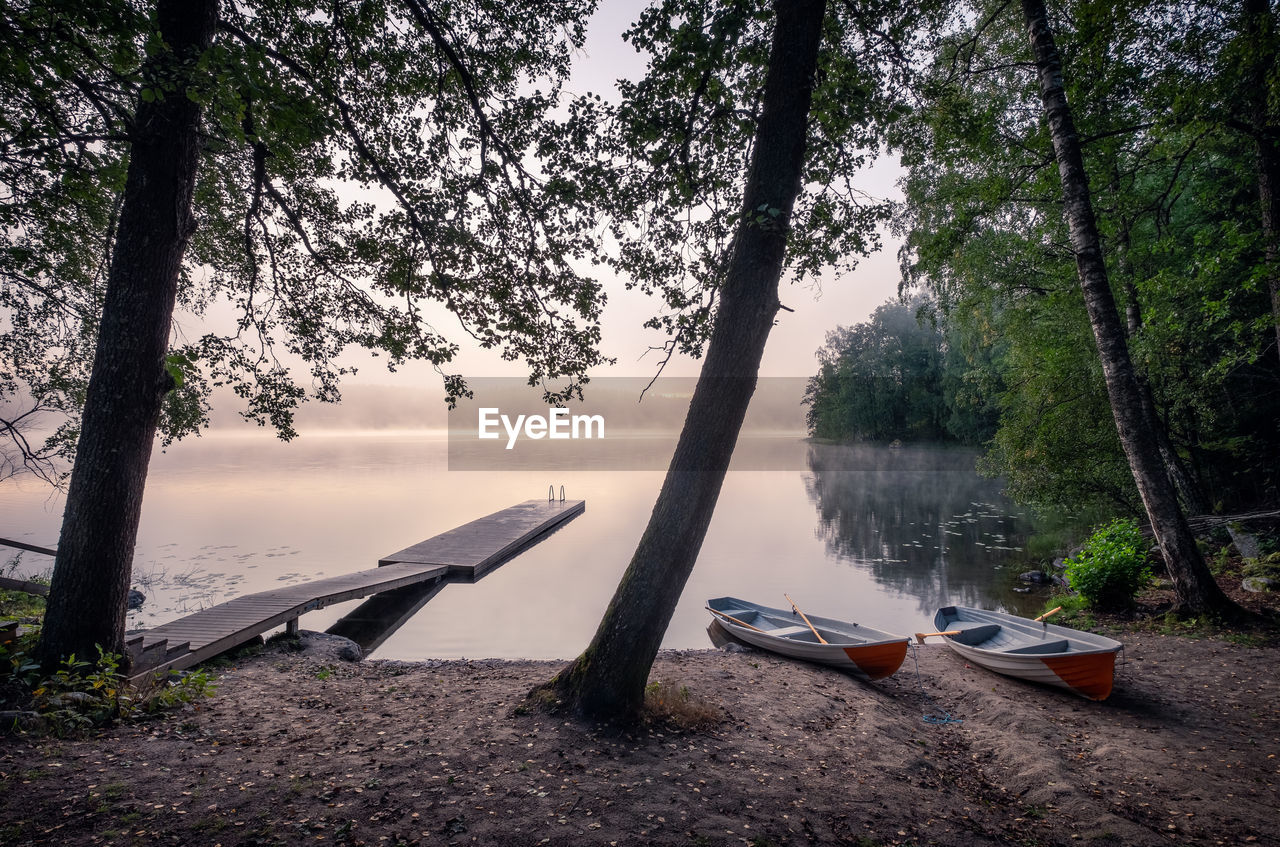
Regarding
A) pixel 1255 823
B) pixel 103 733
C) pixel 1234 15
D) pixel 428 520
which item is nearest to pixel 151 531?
pixel 428 520

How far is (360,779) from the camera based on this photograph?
3.44 meters

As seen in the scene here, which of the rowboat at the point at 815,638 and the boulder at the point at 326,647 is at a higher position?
the rowboat at the point at 815,638

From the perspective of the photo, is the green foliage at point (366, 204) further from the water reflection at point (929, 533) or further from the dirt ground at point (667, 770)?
the water reflection at point (929, 533)

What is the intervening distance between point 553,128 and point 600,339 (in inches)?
91.6

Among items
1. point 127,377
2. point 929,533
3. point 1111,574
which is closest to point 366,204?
point 127,377

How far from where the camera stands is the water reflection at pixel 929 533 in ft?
40.9

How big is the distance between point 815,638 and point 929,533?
1288 cm

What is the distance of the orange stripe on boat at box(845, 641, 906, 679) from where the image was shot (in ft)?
21.5

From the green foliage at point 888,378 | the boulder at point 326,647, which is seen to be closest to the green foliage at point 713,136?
the boulder at point 326,647

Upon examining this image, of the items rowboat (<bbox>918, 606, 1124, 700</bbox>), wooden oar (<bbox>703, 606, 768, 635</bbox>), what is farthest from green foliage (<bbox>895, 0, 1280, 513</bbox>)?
wooden oar (<bbox>703, 606, 768, 635</bbox>)

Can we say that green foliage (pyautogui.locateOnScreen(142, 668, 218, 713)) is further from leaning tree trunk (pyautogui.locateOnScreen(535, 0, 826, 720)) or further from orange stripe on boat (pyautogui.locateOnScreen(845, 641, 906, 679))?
orange stripe on boat (pyautogui.locateOnScreen(845, 641, 906, 679))

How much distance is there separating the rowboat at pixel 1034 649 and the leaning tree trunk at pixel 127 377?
863 cm

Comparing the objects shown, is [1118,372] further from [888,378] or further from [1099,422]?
[888,378]

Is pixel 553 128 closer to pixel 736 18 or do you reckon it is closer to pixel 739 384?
pixel 736 18
